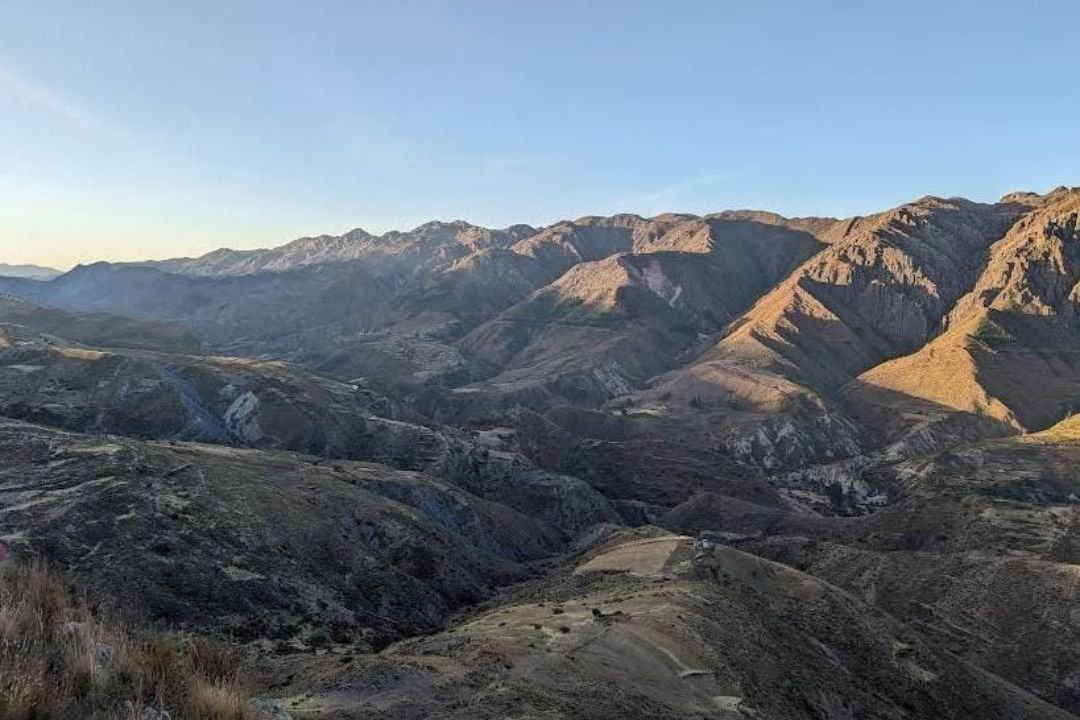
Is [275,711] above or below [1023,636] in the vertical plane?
above

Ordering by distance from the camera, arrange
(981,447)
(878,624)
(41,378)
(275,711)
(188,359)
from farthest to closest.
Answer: (981,447) → (188,359) → (41,378) → (878,624) → (275,711)

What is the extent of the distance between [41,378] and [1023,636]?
105 m

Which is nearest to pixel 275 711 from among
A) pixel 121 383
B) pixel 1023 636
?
pixel 1023 636

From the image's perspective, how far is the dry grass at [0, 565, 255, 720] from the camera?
8875 mm

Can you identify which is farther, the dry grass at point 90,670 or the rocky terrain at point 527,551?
the rocky terrain at point 527,551

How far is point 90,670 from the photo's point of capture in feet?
32.2

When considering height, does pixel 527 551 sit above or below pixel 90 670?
below

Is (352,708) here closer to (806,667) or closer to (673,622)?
(673,622)

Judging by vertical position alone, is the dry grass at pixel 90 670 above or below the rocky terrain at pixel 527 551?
above

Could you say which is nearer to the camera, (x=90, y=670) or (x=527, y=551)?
(x=90, y=670)

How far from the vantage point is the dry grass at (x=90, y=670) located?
29.1 ft

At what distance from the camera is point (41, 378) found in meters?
96.2

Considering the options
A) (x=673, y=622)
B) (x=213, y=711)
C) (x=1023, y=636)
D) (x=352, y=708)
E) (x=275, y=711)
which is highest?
(x=213, y=711)

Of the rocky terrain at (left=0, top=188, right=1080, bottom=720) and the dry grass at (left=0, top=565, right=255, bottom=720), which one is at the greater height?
the dry grass at (left=0, top=565, right=255, bottom=720)
